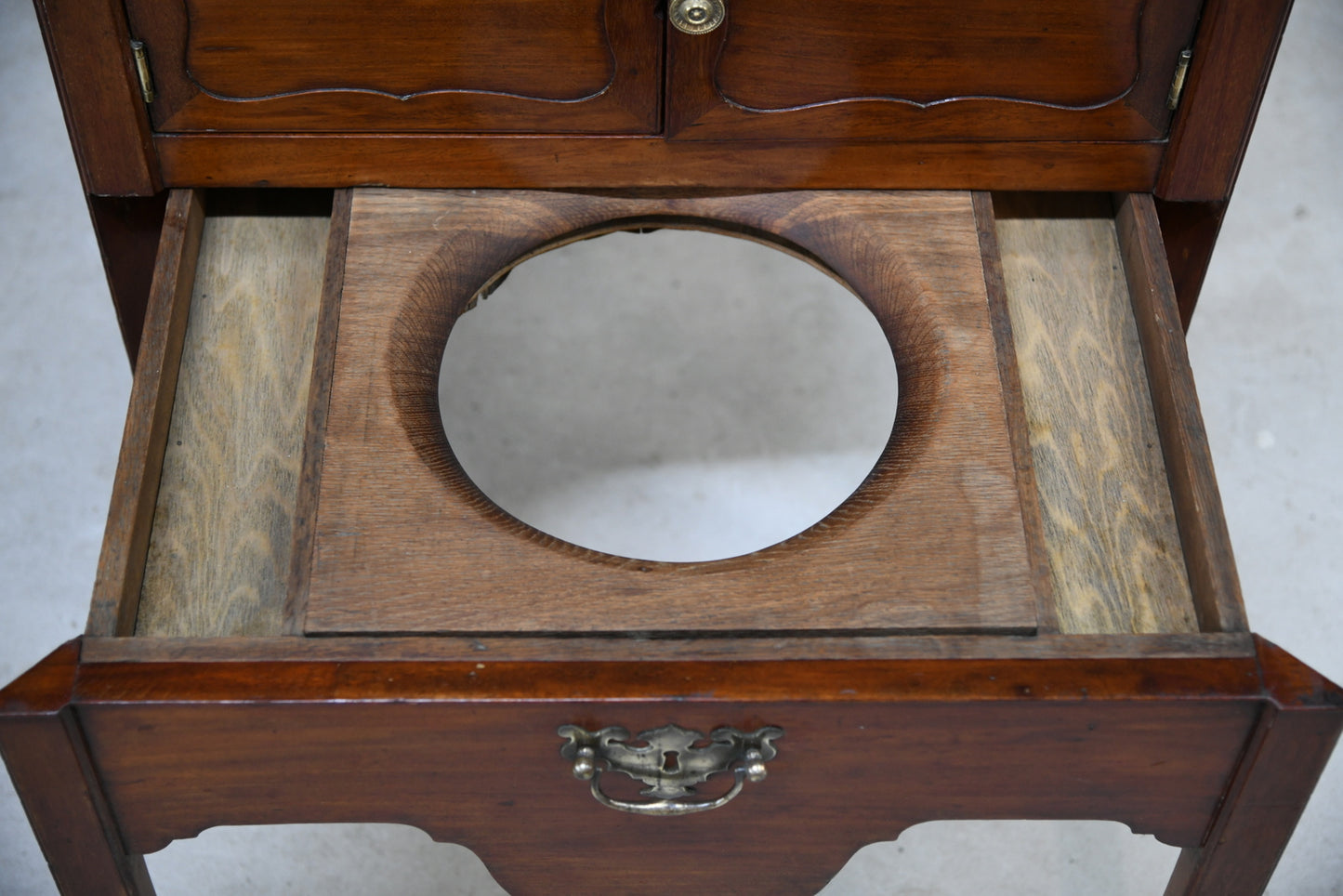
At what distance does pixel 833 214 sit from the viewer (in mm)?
1114

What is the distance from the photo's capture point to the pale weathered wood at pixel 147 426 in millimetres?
920

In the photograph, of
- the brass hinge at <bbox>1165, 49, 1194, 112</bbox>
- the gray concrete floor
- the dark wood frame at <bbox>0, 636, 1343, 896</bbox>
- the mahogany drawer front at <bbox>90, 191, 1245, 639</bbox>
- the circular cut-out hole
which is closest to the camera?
the dark wood frame at <bbox>0, 636, 1343, 896</bbox>

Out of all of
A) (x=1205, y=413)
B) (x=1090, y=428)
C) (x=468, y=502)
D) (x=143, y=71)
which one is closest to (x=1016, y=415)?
(x=1090, y=428)

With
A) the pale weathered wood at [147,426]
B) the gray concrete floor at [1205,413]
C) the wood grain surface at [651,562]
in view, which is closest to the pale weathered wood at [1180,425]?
the wood grain surface at [651,562]

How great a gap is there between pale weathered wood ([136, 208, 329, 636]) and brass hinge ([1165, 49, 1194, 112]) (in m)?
0.66

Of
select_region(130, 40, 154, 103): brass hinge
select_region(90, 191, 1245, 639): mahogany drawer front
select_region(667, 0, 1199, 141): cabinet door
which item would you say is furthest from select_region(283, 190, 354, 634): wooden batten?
select_region(667, 0, 1199, 141): cabinet door

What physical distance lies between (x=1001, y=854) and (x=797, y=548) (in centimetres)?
63

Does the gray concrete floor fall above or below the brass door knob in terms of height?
below

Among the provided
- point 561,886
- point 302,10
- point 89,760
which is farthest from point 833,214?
point 89,760

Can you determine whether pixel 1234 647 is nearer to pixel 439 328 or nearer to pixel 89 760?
pixel 439 328

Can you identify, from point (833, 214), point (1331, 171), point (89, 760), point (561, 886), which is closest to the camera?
point (89, 760)

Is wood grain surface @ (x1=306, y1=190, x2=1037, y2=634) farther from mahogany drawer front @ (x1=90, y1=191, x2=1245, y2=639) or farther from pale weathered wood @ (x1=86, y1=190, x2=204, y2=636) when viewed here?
pale weathered wood @ (x1=86, y1=190, x2=204, y2=636)

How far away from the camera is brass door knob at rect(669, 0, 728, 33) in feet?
3.32

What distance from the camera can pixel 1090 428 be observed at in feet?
3.51
